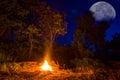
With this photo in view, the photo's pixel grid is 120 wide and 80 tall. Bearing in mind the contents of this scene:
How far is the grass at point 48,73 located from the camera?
10.8 m

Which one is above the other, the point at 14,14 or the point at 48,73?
the point at 14,14

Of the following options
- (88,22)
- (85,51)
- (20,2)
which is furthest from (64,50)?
(20,2)

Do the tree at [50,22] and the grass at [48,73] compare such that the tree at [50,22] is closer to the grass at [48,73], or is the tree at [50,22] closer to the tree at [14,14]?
the tree at [14,14]

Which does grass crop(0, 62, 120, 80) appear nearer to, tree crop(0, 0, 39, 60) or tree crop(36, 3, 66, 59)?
tree crop(0, 0, 39, 60)

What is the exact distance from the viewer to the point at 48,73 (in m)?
12.7

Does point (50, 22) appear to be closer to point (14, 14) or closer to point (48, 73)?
point (14, 14)

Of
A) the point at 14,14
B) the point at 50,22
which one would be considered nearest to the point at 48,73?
the point at 14,14

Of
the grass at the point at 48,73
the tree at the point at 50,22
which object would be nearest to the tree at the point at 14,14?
the tree at the point at 50,22

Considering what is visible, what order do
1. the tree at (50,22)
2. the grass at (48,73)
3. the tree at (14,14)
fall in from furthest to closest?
the tree at (50,22) < the tree at (14,14) < the grass at (48,73)

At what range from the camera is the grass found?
10820 mm

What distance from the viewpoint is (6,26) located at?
56.7 feet

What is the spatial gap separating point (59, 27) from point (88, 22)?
244 inches

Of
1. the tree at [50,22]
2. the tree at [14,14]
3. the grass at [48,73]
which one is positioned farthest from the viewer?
the tree at [50,22]

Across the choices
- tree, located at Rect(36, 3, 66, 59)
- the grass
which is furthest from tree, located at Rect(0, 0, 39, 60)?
the grass
